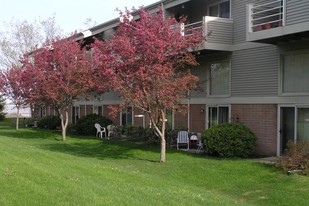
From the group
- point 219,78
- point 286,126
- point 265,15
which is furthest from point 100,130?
point 286,126

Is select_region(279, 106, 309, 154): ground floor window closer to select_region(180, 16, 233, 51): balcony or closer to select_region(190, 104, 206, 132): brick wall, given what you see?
select_region(180, 16, 233, 51): balcony

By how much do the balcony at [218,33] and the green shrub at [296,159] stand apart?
20.1ft

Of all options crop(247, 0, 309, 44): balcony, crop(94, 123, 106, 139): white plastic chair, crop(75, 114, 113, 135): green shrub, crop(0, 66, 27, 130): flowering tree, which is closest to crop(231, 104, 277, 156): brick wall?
crop(247, 0, 309, 44): balcony

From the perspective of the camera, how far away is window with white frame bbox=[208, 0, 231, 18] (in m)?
18.5

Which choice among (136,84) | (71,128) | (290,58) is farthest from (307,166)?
(71,128)

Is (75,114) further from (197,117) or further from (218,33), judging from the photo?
(218,33)

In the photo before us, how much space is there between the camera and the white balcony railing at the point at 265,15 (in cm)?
1515

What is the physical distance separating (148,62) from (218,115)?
5509 mm

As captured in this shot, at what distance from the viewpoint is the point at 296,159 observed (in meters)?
12.3

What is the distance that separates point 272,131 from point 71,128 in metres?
19.3

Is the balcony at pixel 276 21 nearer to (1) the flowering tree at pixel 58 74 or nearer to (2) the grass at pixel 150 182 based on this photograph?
(2) the grass at pixel 150 182

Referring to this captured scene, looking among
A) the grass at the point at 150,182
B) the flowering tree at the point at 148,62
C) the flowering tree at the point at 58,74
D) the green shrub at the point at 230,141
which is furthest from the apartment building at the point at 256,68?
the flowering tree at the point at 58,74

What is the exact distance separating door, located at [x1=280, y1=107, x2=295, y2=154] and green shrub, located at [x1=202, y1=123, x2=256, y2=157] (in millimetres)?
979

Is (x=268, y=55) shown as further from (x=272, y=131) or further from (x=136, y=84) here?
(x=136, y=84)
